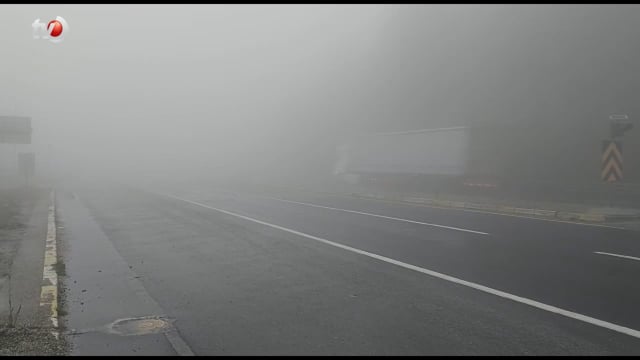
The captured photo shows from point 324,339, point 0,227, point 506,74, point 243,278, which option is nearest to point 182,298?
point 243,278

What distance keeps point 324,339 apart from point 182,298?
95.0 inches

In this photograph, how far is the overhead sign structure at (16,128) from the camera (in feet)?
101

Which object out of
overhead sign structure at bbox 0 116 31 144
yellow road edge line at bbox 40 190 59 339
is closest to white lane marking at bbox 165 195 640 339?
yellow road edge line at bbox 40 190 59 339

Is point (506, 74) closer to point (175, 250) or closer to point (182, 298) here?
point (175, 250)

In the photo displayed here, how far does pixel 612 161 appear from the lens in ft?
54.7

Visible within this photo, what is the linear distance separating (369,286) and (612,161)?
12446mm

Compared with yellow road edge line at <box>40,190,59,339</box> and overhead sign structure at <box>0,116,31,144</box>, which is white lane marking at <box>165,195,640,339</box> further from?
overhead sign structure at <box>0,116,31,144</box>

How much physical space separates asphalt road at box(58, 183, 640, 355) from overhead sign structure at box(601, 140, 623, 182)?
3.90 m

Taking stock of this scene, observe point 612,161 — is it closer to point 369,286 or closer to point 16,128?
point 369,286

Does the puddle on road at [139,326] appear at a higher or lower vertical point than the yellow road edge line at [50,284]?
lower

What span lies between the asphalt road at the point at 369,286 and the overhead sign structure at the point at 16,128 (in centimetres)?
2064

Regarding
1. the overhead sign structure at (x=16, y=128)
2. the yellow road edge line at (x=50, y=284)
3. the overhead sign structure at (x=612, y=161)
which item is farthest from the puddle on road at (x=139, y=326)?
the overhead sign structure at (x=16, y=128)

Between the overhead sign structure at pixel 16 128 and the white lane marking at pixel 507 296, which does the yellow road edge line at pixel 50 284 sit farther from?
the overhead sign structure at pixel 16 128

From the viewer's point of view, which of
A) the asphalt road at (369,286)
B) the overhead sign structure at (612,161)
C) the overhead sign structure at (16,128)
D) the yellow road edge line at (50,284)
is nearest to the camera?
the asphalt road at (369,286)
